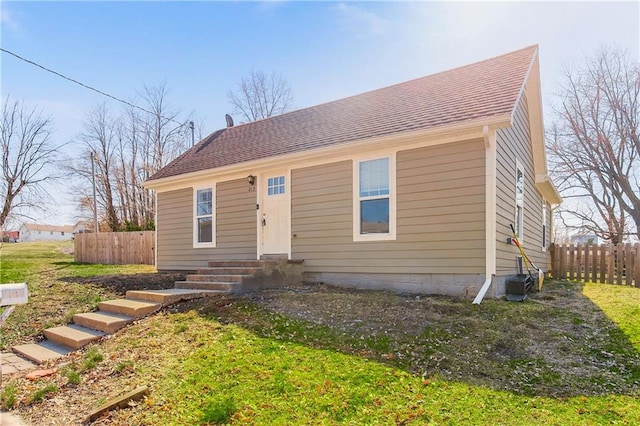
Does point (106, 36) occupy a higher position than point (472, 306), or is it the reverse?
point (106, 36)

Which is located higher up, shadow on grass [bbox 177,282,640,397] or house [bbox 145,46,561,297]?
house [bbox 145,46,561,297]

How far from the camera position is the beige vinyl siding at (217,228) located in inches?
371

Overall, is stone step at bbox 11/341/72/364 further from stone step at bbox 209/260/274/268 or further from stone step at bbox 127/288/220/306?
stone step at bbox 209/260/274/268

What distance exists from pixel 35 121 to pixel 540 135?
79.2ft

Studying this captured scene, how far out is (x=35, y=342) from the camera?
19.0 ft

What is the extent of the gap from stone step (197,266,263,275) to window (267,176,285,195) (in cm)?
197

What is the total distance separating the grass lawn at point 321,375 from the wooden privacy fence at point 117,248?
11246 mm

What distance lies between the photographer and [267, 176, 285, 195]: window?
29.4 ft

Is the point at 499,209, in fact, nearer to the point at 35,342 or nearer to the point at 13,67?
the point at 35,342

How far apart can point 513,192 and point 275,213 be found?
16.4ft

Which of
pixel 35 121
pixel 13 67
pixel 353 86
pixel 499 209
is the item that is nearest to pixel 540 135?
pixel 499 209

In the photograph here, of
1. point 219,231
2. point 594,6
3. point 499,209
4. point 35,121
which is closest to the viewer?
point 499,209

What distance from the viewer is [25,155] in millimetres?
21234

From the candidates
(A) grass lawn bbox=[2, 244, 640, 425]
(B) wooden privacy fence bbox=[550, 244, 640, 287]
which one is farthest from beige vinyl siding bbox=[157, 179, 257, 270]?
(B) wooden privacy fence bbox=[550, 244, 640, 287]
